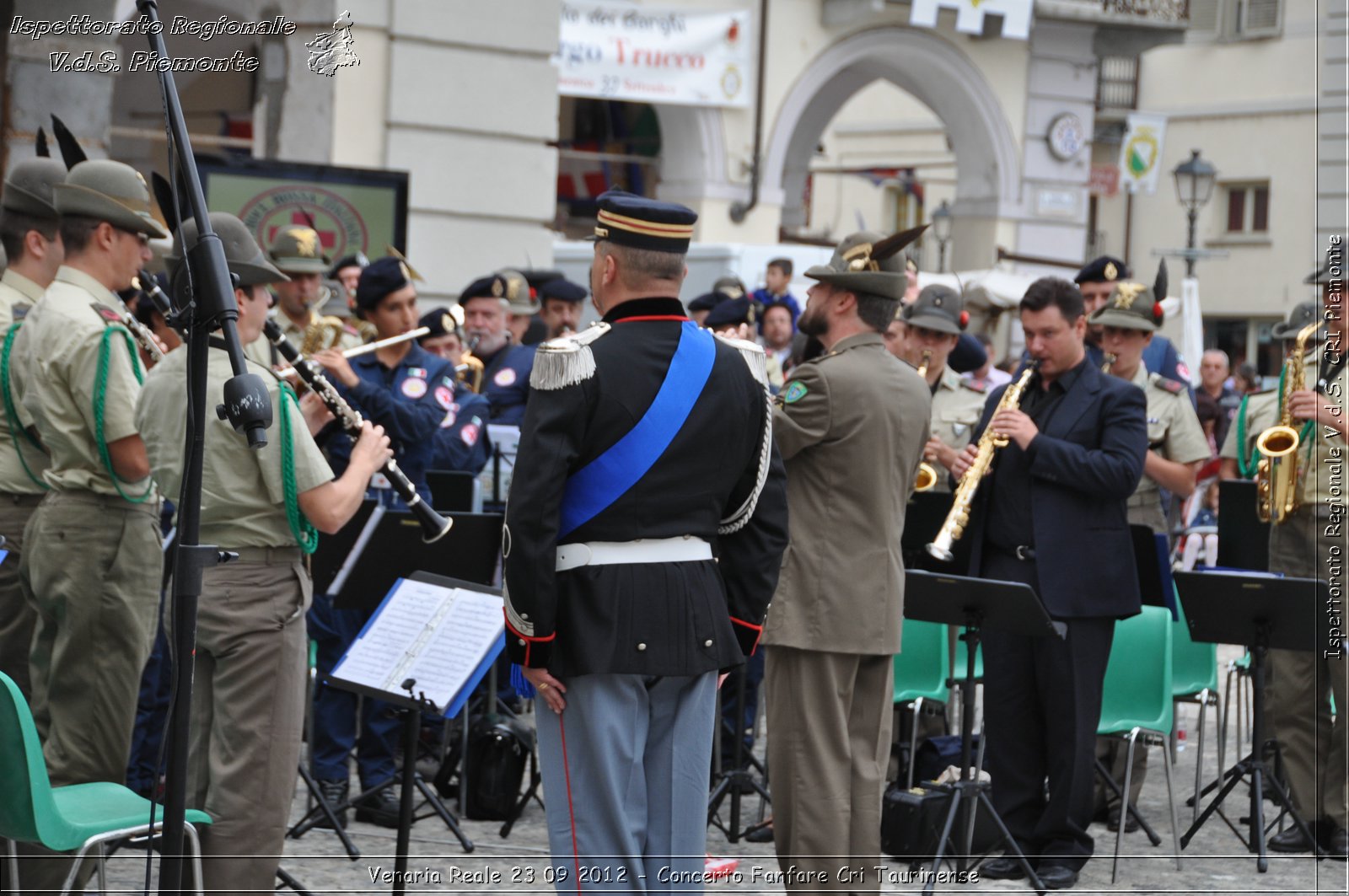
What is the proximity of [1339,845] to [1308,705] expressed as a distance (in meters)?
0.58

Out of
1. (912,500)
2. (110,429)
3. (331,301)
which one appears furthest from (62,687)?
(331,301)

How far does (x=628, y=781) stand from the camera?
13.7 ft

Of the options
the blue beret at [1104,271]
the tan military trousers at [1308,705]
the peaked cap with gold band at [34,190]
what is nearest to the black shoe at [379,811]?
the peaked cap with gold band at [34,190]

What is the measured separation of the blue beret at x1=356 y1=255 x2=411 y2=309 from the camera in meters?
7.29

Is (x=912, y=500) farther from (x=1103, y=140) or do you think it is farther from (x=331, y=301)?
(x=1103, y=140)

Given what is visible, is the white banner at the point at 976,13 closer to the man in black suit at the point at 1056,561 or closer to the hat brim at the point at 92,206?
the man in black suit at the point at 1056,561

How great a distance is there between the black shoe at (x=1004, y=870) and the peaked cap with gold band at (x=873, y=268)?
7.40 feet

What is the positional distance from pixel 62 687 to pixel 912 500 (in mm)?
3640

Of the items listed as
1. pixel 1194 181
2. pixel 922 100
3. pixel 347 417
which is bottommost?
pixel 347 417

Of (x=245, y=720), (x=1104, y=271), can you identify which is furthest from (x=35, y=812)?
(x=1104, y=271)

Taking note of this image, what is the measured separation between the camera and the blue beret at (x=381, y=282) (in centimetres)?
729

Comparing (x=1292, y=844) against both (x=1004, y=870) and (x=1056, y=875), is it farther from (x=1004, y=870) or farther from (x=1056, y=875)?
(x=1004, y=870)

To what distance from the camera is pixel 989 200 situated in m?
25.4

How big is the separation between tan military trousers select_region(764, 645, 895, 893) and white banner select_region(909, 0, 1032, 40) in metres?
19.0
